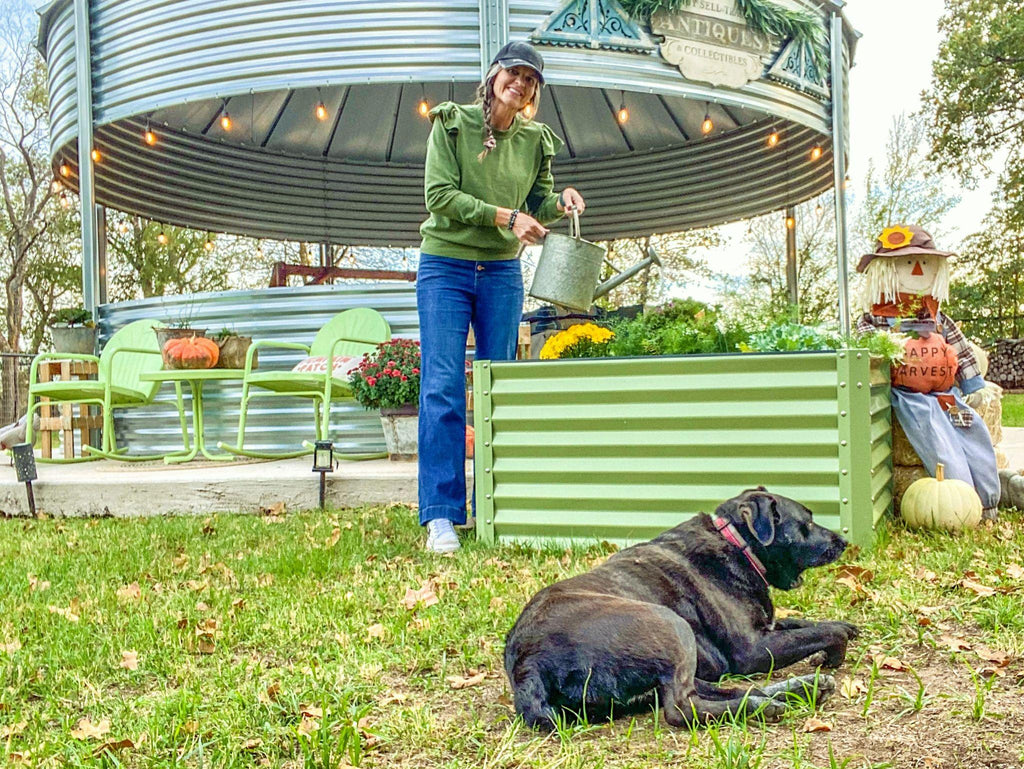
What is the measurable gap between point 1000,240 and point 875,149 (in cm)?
398

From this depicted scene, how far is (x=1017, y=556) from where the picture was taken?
3.05 m

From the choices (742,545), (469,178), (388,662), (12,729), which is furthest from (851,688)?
(469,178)

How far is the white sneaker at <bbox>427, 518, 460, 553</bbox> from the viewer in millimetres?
3526

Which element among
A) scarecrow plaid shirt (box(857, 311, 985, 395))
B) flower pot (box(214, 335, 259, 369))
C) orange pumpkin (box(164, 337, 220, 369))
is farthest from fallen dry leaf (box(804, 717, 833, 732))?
flower pot (box(214, 335, 259, 369))

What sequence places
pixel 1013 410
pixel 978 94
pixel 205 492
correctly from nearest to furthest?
1. pixel 205 492
2. pixel 1013 410
3. pixel 978 94

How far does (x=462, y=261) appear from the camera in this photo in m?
3.60

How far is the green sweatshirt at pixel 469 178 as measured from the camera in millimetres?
3486

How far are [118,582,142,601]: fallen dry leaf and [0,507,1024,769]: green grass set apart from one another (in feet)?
0.04

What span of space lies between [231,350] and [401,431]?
4.40ft

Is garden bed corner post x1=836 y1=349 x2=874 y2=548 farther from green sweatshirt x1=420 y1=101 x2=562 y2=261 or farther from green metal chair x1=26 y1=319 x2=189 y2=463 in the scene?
green metal chair x1=26 y1=319 x2=189 y2=463

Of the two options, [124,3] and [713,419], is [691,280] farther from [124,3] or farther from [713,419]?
[713,419]

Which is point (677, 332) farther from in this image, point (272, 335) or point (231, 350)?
point (272, 335)

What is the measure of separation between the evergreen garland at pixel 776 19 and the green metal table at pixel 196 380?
4377mm

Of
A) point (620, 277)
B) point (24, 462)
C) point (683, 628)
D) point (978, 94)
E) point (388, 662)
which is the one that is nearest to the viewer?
point (683, 628)
